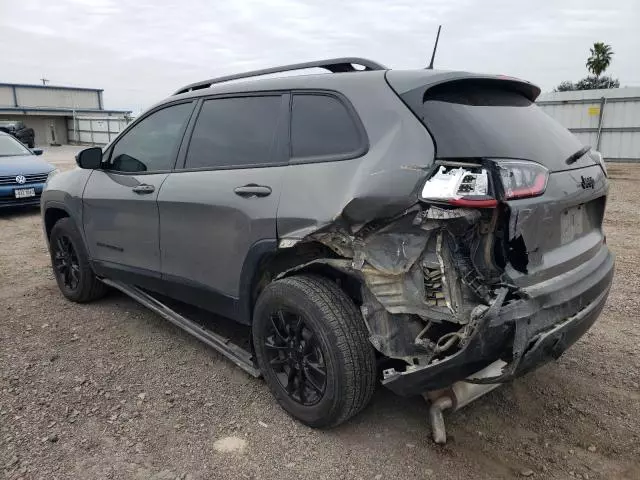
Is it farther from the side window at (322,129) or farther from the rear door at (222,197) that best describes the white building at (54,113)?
the side window at (322,129)

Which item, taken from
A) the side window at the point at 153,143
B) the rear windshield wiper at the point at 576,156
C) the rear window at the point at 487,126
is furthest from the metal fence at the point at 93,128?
the rear windshield wiper at the point at 576,156

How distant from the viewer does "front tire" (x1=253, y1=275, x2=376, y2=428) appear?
8.30 feet

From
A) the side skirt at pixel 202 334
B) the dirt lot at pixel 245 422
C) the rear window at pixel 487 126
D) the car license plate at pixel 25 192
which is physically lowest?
the dirt lot at pixel 245 422

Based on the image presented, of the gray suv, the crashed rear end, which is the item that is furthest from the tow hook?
the crashed rear end

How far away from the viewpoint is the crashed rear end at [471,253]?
2172mm

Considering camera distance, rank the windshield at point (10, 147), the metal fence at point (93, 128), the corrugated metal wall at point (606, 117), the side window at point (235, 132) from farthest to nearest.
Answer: the metal fence at point (93, 128) < the corrugated metal wall at point (606, 117) < the windshield at point (10, 147) < the side window at point (235, 132)

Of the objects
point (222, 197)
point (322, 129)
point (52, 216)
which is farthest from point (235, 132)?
point (52, 216)

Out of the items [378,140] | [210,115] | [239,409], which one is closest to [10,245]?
[210,115]

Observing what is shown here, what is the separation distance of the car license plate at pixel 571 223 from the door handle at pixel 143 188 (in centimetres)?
260

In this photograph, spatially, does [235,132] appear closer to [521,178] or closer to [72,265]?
[521,178]

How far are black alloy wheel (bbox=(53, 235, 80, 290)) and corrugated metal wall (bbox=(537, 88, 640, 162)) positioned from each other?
15723mm

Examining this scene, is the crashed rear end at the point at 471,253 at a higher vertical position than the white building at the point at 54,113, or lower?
lower

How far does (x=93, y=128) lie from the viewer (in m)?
38.2

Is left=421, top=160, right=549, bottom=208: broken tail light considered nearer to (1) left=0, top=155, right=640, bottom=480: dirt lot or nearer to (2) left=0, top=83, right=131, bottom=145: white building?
(1) left=0, top=155, right=640, bottom=480: dirt lot
